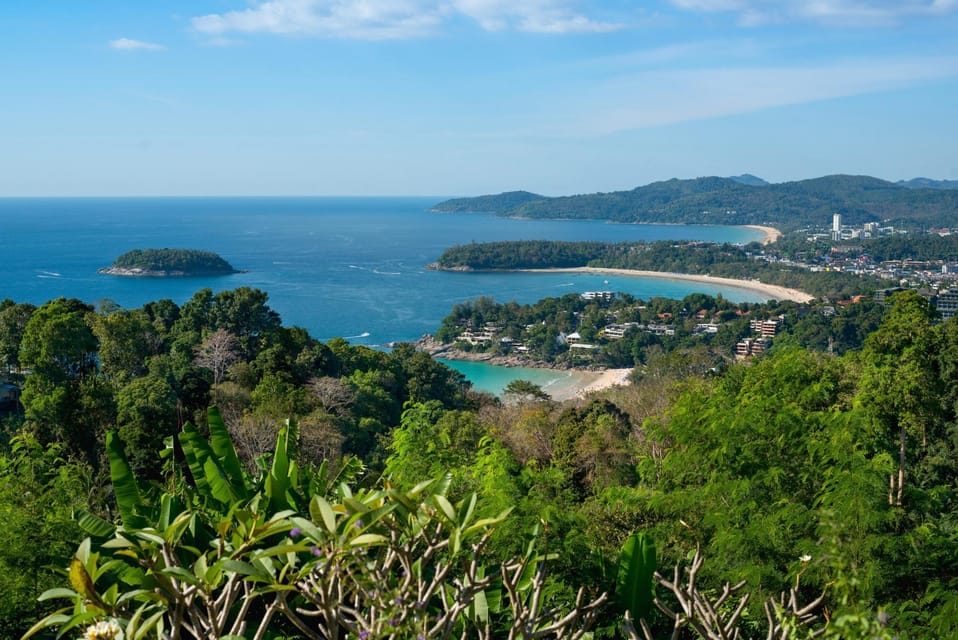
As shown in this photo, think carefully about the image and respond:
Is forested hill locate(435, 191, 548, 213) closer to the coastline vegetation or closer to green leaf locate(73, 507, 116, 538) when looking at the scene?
the coastline vegetation

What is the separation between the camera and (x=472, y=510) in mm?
1980

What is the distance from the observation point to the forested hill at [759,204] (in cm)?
10544

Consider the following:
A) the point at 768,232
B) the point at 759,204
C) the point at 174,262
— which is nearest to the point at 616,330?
the point at 174,262

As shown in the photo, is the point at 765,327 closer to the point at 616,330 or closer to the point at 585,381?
the point at 616,330

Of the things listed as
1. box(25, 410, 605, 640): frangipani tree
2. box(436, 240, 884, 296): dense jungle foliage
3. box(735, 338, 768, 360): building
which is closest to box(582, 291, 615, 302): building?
box(735, 338, 768, 360): building

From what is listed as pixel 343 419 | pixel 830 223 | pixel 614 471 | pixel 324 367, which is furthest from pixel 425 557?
pixel 830 223

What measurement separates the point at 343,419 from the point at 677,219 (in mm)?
109126

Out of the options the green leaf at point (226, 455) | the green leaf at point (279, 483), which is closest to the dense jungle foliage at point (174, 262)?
the green leaf at point (226, 455)

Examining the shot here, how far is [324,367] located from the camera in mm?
15703

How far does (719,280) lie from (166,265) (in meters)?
38.9

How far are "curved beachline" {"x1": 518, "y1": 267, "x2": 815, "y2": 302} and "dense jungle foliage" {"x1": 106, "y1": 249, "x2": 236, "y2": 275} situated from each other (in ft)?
81.0

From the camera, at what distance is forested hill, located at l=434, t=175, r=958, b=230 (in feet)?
346

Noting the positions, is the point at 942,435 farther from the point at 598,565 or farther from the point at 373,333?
the point at 373,333

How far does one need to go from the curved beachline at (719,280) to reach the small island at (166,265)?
24.8m
